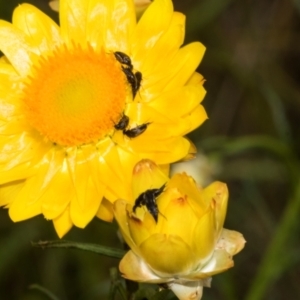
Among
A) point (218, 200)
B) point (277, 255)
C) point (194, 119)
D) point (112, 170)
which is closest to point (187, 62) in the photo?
point (194, 119)

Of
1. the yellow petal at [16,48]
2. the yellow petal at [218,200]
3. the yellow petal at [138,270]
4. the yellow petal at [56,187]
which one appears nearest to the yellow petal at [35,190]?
the yellow petal at [56,187]

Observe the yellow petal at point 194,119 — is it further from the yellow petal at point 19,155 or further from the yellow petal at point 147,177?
the yellow petal at point 19,155

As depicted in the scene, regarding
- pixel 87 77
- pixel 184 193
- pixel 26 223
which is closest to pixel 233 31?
pixel 26 223

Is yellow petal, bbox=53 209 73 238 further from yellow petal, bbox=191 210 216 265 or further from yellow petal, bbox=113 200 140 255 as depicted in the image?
yellow petal, bbox=191 210 216 265

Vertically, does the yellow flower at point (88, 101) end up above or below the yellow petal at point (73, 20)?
below

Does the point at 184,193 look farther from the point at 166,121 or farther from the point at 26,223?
the point at 26,223

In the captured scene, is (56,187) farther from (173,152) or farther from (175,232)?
(175,232)

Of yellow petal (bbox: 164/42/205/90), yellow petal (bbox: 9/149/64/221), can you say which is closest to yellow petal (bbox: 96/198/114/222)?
yellow petal (bbox: 9/149/64/221)
